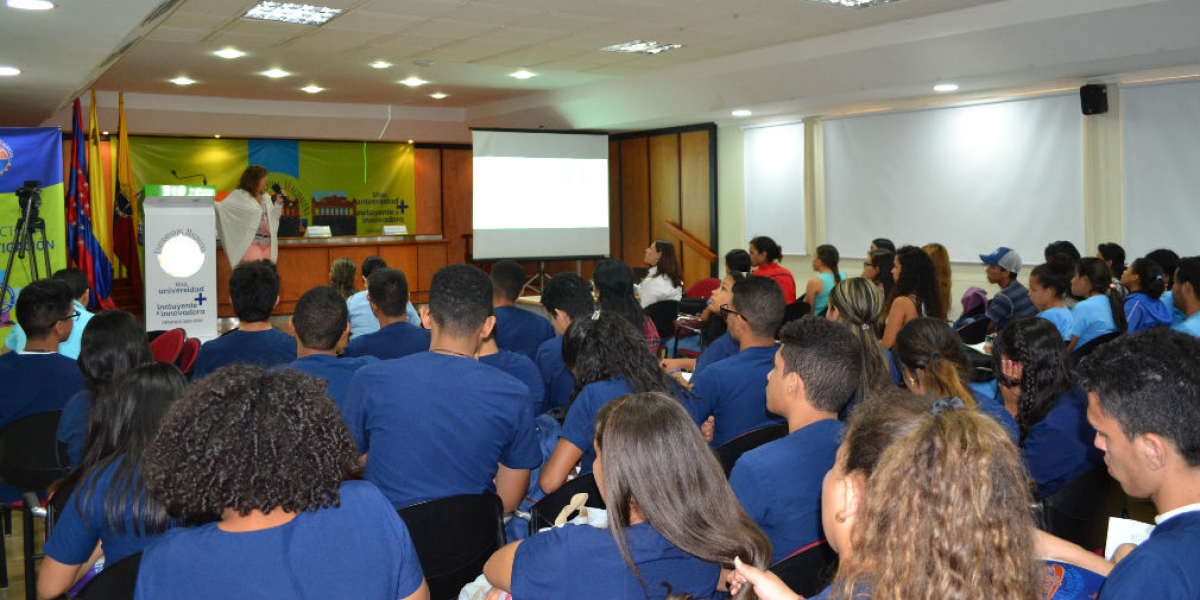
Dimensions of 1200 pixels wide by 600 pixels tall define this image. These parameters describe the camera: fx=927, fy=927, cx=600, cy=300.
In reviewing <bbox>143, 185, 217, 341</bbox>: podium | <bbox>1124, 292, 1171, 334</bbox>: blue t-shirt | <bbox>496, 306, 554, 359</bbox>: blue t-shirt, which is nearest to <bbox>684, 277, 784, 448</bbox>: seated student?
<bbox>496, 306, 554, 359</bbox>: blue t-shirt

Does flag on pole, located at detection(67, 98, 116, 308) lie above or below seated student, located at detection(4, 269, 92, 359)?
above

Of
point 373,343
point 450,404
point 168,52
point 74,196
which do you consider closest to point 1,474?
point 373,343

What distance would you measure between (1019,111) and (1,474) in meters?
8.27

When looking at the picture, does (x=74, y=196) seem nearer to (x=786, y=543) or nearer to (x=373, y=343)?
A: (x=373, y=343)

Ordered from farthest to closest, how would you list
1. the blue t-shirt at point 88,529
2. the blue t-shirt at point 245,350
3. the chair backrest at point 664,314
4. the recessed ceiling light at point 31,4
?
the chair backrest at point 664,314, the recessed ceiling light at point 31,4, the blue t-shirt at point 245,350, the blue t-shirt at point 88,529

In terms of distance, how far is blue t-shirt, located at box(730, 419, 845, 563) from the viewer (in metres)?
2.05

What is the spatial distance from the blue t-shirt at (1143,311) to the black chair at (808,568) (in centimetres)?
394

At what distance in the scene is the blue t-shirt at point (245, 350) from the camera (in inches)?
152

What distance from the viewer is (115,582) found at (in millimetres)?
1810

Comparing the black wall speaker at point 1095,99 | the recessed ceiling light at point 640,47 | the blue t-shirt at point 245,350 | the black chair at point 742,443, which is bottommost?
the black chair at point 742,443

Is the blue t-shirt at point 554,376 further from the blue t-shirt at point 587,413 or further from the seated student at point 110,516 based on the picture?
the seated student at point 110,516

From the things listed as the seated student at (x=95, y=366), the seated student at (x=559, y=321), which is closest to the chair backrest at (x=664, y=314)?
the seated student at (x=559, y=321)

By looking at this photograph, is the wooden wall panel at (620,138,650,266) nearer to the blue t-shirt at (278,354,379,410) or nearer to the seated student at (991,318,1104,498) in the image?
the blue t-shirt at (278,354,379,410)

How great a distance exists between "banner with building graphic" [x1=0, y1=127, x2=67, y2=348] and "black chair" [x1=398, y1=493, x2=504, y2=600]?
484cm
